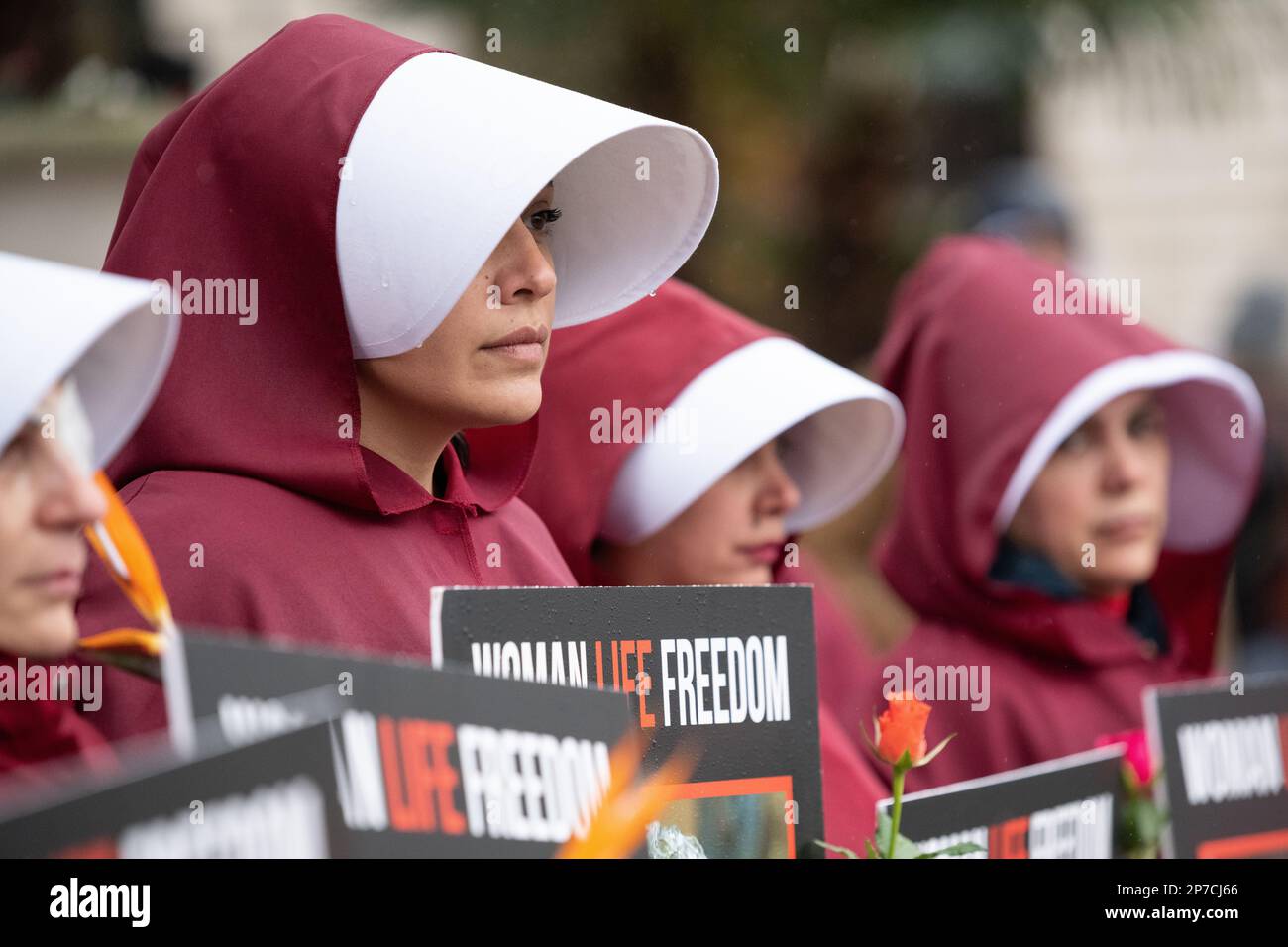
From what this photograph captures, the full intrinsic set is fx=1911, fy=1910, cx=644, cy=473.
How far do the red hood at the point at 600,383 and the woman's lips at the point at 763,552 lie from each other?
9.2 inches

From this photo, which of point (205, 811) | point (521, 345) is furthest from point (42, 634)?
point (521, 345)

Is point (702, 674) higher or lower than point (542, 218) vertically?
lower

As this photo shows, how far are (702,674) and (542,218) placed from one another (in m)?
0.64

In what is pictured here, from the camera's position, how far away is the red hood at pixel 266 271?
2131mm

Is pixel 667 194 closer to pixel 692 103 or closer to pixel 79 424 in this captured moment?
pixel 79 424

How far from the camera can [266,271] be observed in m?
2.17

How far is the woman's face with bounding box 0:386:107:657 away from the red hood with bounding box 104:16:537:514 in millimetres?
473

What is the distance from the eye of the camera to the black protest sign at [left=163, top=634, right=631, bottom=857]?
1577 mm

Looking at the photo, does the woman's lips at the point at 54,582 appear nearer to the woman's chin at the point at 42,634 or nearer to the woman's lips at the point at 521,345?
the woman's chin at the point at 42,634

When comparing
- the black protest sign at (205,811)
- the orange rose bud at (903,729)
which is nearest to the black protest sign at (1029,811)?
the orange rose bud at (903,729)

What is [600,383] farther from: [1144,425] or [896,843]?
[1144,425]

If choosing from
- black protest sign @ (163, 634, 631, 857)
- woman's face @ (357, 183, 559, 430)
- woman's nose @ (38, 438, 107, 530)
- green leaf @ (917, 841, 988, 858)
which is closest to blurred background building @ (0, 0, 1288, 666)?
woman's face @ (357, 183, 559, 430)
